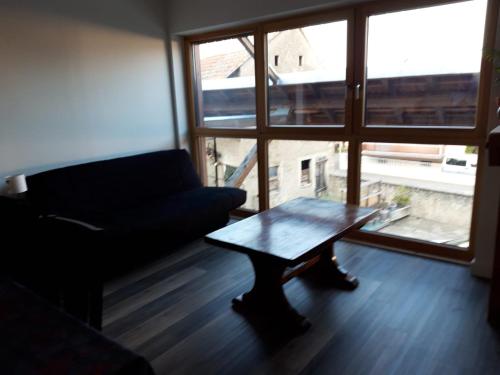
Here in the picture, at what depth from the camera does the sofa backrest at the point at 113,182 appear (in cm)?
285

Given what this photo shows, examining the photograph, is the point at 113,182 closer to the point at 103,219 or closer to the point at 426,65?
the point at 103,219

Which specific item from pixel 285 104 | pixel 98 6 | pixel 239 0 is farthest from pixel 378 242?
pixel 98 6

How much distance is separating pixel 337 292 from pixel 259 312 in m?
0.56

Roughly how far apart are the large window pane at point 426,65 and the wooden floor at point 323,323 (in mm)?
1136

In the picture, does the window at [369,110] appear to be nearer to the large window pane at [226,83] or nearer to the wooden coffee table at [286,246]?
the large window pane at [226,83]

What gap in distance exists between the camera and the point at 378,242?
3.22 meters

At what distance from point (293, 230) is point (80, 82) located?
230 centimetres

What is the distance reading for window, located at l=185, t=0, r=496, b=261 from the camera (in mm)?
2717

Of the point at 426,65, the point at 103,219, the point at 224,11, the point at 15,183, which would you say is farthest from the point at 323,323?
the point at 224,11

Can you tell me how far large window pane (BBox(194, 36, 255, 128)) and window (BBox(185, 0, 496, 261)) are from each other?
14 mm

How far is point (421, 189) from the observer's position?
302 centimetres

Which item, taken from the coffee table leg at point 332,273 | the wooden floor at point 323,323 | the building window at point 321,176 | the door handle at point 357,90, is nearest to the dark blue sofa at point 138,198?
the wooden floor at point 323,323

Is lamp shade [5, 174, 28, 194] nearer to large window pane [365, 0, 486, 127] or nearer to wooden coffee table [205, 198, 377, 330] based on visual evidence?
wooden coffee table [205, 198, 377, 330]

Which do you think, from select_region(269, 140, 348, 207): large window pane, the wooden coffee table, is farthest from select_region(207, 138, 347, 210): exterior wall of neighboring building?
the wooden coffee table
